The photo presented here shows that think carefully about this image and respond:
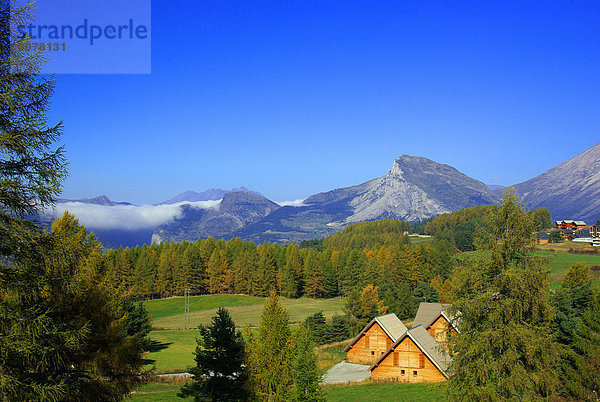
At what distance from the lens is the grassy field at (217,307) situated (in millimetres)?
72956

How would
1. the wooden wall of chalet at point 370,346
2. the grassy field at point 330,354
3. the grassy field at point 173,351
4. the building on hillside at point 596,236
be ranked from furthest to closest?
the building on hillside at point 596,236
the wooden wall of chalet at point 370,346
the grassy field at point 330,354
the grassy field at point 173,351

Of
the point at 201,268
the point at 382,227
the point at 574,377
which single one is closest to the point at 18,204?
the point at 574,377

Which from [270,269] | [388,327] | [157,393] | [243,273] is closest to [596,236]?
[270,269]

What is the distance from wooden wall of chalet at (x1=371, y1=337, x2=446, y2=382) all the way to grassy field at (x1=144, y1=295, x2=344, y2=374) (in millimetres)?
12655

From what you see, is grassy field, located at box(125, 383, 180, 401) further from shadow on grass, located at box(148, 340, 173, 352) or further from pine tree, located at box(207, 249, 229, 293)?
pine tree, located at box(207, 249, 229, 293)

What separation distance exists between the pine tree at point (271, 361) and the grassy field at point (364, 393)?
10.7m

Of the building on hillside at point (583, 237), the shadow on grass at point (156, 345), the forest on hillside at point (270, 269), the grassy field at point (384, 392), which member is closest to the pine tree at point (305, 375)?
the grassy field at point (384, 392)

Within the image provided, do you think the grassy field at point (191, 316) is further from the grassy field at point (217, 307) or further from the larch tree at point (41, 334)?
the larch tree at point (41, 334)

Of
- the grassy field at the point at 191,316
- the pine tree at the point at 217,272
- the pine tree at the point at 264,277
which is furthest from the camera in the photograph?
the pine tree at the point at 217,272

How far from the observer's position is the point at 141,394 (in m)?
30.7

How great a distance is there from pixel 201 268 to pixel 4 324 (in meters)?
101

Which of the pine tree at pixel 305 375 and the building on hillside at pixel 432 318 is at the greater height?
the pine tree at pixel 305 375

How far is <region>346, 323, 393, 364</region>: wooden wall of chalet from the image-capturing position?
52.9 meters

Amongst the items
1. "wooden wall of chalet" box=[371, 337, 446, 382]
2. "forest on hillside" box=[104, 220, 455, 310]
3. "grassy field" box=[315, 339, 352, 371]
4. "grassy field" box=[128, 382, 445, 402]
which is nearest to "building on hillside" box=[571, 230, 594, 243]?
"forest on hillside" box=[104, 220, 455, 310]
